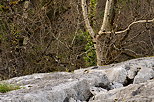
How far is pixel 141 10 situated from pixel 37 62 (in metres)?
4.63

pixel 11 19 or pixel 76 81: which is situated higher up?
pixel 11 19

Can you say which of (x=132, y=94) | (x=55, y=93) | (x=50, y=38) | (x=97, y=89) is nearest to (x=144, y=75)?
(x=97, y=89)

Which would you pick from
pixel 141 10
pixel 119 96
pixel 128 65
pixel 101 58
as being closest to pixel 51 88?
pixel 119 96

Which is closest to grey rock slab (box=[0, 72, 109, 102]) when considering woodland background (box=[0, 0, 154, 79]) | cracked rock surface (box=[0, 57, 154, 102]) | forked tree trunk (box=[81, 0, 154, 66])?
cracked rock surface (box=[0, 57, 154, 102])

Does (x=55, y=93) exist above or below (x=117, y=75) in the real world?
above

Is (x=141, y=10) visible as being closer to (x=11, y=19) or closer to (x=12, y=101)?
(x=11, y=19)

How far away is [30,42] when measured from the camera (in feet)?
34.8

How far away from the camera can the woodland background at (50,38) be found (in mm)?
9992

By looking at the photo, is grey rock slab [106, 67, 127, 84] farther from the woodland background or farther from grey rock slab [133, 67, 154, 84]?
the woodland background

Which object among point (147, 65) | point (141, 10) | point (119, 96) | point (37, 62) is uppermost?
point (141, 10)

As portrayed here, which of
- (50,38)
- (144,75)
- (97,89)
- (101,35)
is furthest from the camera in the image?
(50,38)

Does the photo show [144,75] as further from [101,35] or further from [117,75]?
[101,35]

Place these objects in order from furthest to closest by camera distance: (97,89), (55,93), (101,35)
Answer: (101,35) < (97,89) < (55,93)

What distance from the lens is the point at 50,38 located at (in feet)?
34.1
